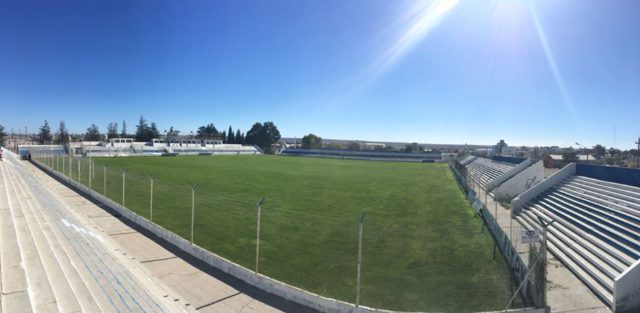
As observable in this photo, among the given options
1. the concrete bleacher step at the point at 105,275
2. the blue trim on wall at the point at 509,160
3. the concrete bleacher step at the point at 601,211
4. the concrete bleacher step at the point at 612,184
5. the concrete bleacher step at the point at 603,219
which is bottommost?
the concrete bleacher step at the point at 105,275

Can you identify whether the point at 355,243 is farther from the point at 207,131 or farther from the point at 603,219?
the point at 207,131

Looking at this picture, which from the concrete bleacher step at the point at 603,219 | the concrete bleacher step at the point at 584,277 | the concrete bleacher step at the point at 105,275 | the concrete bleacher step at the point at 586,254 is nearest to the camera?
the concrete bleacher step at the point at 105,275

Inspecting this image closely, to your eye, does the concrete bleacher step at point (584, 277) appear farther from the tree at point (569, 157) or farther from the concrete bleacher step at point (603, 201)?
the tree at point (569, 157)

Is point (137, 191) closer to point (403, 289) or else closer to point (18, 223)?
point (18, 223)

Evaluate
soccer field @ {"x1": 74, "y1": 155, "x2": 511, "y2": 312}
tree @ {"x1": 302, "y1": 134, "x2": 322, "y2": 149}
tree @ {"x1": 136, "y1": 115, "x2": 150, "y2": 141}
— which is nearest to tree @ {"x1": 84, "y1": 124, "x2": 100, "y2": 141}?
tree @ {"x1": 136, "y1": 115, "x2": 150, "y2": 141}

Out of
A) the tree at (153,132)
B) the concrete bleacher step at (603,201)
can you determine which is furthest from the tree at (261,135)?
the concrete bleacher step at (603,201)

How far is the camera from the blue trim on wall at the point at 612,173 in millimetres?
13320

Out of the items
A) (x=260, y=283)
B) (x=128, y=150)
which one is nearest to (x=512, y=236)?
(x=260, y=283)

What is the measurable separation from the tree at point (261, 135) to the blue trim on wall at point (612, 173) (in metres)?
98.9

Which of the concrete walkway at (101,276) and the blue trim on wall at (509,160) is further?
the blue trim on wall at (509,160)

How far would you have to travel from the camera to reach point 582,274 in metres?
8.23

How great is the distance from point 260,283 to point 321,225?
5517mm

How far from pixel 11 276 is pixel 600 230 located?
14.5 meters

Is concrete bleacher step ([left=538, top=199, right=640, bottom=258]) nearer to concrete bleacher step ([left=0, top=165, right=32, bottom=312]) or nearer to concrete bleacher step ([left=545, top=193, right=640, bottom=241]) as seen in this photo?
concrete bleacher step ([left=545, top=193, right=640, bottom=241])
